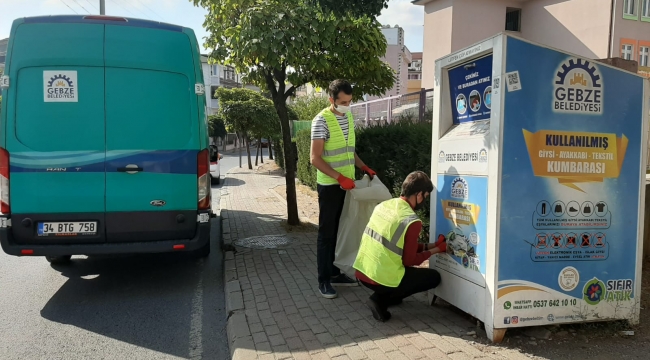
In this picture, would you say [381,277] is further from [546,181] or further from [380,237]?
[546,181]

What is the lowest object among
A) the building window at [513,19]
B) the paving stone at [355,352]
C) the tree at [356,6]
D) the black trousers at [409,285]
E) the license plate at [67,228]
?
the paving stone at [355,352]

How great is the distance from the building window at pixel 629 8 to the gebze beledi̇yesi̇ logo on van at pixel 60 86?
33.5m

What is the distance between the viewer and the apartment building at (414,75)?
5122 centimetres

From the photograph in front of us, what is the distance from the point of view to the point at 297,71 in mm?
6934

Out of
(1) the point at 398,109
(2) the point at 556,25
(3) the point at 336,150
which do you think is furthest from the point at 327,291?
(2) the point at 556,25

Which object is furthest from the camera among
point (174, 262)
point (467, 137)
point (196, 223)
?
point (174, 262)

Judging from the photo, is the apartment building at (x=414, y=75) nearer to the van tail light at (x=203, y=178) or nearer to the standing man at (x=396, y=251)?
the van tail light at (x=203, y=178)

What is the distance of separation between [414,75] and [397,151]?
210 feet

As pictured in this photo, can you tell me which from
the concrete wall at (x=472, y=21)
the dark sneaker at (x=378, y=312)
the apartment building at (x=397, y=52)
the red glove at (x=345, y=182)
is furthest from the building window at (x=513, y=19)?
the dark sneaker at (x=378, y=312)

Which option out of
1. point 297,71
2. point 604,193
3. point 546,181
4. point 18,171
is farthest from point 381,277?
point 297,71

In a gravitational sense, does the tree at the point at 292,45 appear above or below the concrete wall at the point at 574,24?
below

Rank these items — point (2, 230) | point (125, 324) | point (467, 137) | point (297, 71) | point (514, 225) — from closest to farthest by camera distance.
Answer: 1. point (514, 225)
2. point (467, 137)
3. point (125, 324)
4. point (2, 230)
5. point (297, 71)

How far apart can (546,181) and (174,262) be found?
468 centimetres

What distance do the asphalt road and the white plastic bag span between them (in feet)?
4.23
